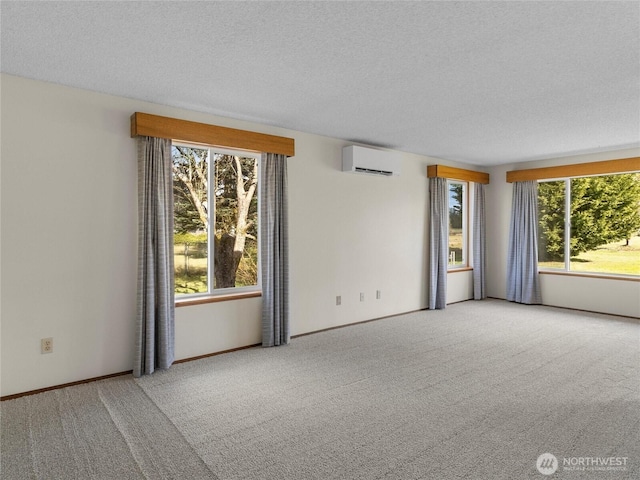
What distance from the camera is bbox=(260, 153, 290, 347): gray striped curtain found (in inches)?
167

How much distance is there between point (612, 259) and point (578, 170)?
1.45 metres

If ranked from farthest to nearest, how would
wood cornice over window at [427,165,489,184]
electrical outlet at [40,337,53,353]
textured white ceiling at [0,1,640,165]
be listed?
wood cornice over window at [427,165,489,184] < electrical outlet at [40,337,53,353] < textured white ceiling at [0,1,640,165]

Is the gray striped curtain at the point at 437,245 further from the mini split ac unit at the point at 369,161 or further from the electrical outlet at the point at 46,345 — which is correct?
the electrical outlet at the point at 46,345

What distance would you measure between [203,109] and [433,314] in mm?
4192

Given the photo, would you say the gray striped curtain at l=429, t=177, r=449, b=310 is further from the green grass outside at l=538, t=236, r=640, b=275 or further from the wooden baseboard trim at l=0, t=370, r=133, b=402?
the wooden baseboard trim at l=0, t=370, r=133, b=402

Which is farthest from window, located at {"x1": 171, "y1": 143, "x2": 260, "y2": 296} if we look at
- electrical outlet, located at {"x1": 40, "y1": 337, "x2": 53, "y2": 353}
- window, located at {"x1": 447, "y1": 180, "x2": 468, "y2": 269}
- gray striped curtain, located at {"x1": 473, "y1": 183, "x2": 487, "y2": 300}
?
gray striped curtain, located at {"x1": 473, "y1": 183, "x2": 487, "y2": 300}

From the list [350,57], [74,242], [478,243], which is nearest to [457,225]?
[478,243]

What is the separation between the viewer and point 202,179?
4.10 meters

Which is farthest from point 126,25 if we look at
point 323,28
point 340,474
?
point 340,474

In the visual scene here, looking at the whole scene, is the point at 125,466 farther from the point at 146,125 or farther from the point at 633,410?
the point at 633,410

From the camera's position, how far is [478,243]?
696cm

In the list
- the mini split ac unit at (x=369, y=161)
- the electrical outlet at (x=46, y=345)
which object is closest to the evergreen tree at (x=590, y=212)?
the mini split ac unit at (x=369, y=161)

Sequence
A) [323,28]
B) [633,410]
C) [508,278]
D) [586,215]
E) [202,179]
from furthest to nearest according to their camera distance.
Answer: [508,278], [586,215], [202,179], [633,410], [323,28]

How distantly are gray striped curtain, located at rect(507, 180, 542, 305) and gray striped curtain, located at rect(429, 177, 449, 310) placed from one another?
4.50ft
